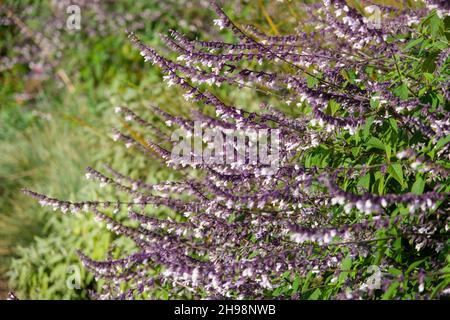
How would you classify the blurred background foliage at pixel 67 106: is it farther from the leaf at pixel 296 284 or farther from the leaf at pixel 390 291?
the leaf at pixel 390 291

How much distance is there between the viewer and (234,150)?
3375mm

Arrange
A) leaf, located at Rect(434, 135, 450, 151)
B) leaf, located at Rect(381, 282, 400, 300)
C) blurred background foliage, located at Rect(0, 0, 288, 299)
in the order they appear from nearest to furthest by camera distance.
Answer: leaf, located at Rect(381, 282, 400, 300) → leaf, located at Rect(434, 135, 450, 151) → blurred background foliage, located at Rect(0, 0, 288, 299)

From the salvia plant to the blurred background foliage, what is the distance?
0.64 m

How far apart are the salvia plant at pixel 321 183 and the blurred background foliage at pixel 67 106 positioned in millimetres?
641

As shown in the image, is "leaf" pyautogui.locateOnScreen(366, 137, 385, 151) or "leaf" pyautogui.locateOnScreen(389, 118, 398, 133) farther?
"leaf" pyautogui.locateOnScreen(366, 137, 385, 151)

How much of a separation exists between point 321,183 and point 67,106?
5.70 m

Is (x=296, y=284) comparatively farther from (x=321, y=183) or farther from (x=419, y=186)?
(x=419, y=186)

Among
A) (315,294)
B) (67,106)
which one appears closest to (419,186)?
(315,294)

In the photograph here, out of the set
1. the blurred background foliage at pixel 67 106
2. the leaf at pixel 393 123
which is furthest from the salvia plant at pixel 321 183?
the blurred background foliage at pixel 67 106

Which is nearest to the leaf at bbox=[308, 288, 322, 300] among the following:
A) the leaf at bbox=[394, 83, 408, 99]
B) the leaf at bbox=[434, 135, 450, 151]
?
the leaf at bbox=[434, 135, 450, 151]

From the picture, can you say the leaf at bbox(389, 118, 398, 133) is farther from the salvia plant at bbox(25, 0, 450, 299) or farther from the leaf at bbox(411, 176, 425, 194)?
the leaf at bbox(411, 176, 425, 194)

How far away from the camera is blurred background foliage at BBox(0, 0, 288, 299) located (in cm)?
545
